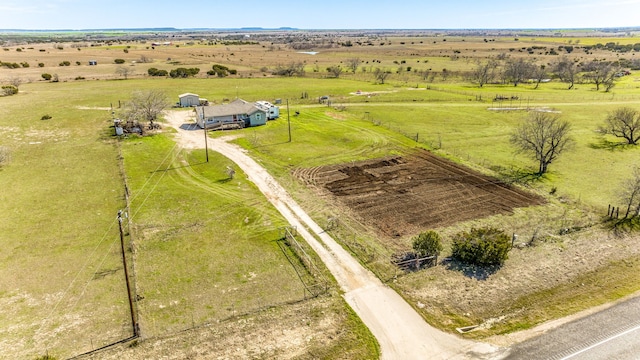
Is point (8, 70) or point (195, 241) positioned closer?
point (195, 241)

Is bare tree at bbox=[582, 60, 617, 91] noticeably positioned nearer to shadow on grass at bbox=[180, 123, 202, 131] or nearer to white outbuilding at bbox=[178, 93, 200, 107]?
white outbuilding at bbox=[178, 93, 200, 107]

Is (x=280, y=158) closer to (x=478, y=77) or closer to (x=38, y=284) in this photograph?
(x=38, y=284)

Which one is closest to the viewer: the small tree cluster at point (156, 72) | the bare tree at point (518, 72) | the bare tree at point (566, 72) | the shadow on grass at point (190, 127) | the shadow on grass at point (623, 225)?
the shadow on grass at point (623, 225)

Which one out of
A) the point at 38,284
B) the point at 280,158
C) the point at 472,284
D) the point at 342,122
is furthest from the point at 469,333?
the point at 342,122

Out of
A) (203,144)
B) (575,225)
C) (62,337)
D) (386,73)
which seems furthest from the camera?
(386,73)

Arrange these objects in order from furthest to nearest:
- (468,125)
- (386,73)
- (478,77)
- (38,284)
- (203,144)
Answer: (386,73), (478,77), (468,125), (203,144), (38,284)

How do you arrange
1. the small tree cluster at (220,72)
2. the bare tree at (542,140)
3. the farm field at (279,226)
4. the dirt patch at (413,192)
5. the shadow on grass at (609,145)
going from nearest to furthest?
the farm field at (279,226), the dirt patch at (413,192), the bare tree at (542,140), the shadow on grass at (609,145), the small tree cluster at (220,72)

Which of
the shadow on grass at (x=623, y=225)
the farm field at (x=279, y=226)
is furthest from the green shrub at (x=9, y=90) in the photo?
the shadow on grass at (x=623, y=225)

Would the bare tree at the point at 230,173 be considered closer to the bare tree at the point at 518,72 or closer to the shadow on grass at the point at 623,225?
the shadow on grass at the point at 623,225
